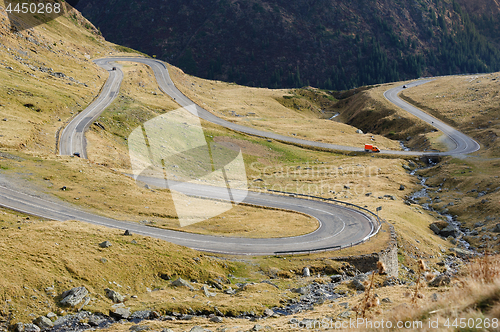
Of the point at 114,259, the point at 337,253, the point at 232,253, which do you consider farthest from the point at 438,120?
the point at 114,259

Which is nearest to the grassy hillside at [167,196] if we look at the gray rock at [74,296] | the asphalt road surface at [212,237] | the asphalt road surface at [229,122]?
the gray rock at [74,296]

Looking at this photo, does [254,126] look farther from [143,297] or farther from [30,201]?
[143,297]

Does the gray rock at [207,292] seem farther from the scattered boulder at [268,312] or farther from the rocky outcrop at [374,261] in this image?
the rocky outcrop at [374,261]

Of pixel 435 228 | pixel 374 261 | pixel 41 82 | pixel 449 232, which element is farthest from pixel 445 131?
pixel 41 82

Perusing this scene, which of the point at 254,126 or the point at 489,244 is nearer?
the point at 489,244

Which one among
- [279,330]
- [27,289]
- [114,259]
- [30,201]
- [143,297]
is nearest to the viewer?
[279,330]

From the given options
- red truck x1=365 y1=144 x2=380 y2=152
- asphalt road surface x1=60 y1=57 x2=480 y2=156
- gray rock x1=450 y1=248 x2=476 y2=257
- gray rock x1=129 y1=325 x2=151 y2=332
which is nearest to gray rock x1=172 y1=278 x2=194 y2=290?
gray rock x1=129 y1=325 x2=151 y2=332
